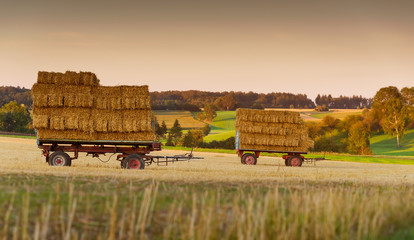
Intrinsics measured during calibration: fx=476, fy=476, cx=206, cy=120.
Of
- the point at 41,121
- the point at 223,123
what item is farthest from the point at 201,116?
the point at 41,121

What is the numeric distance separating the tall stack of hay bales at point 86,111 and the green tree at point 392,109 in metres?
81.8

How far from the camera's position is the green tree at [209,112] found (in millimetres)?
128250

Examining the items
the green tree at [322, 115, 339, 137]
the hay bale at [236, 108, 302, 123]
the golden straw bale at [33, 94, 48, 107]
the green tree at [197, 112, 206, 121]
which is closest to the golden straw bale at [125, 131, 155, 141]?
the golden straw bale at [33, 94, 48, 107]

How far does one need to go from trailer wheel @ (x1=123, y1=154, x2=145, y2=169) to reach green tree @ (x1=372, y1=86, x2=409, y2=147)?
269ft

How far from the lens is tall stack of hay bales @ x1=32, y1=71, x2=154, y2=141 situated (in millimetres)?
23469

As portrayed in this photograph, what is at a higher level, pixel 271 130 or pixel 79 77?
pixel 79 77

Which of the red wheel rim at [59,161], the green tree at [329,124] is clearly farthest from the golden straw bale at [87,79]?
the green tree at [329,124]

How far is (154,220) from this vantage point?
8.80 meters

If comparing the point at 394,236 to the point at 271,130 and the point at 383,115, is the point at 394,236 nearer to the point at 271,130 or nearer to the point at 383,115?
the point at 271,130

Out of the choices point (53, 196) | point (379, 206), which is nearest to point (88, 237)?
point (53, 196)

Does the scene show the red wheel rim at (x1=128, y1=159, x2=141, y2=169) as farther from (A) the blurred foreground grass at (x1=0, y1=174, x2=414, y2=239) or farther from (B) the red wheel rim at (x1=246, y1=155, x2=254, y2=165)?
(B) the red wheel rim at (x1=246, y1=155, x2=254, y2=165)

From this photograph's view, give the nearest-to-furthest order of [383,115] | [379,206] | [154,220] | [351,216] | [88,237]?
[88,237] → [154,220] → [351,216] → [379,206] → [383,115]

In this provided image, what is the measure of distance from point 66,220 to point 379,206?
682 centimetres

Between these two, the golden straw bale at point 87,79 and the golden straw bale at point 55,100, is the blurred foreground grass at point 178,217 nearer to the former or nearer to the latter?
the golden straw bale at point 55,100
